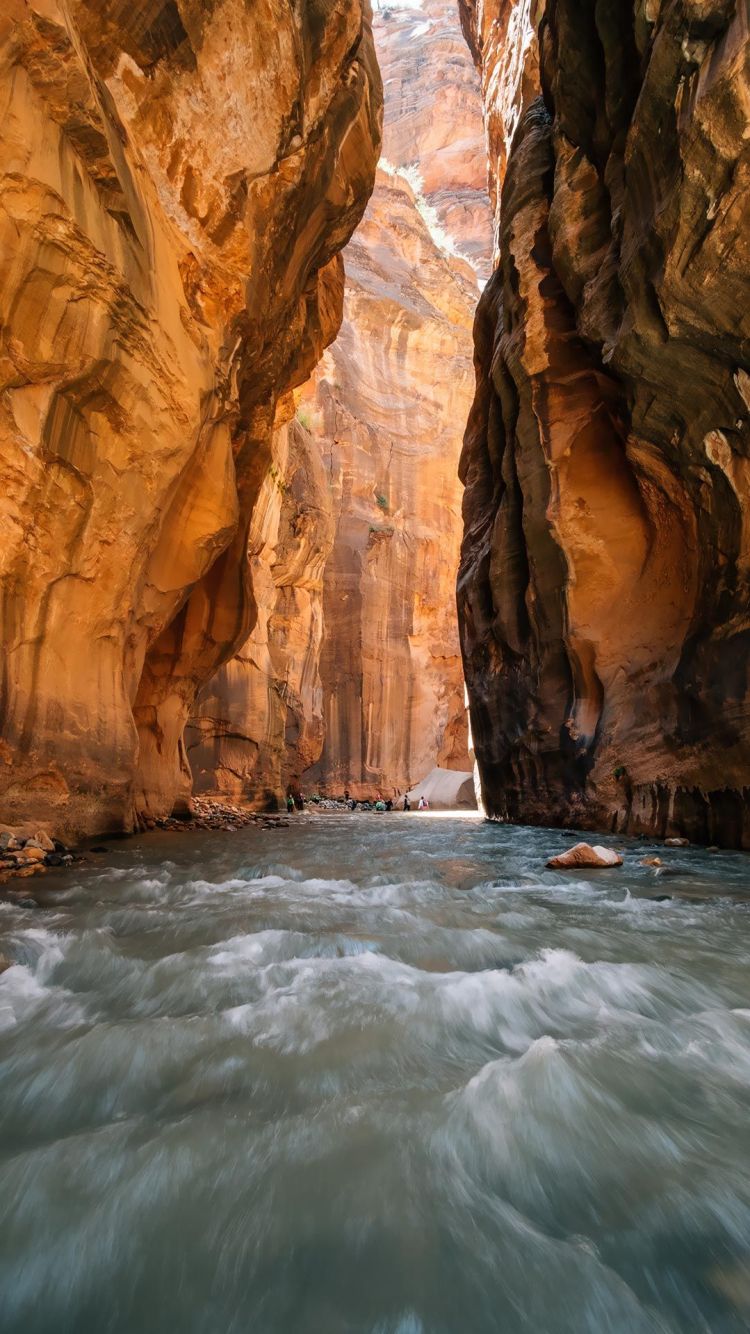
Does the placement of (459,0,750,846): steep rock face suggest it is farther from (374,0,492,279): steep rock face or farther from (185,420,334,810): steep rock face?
(374,0,492,279): steep rock face

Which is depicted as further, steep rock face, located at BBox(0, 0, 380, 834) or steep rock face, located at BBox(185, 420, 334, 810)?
steep rock face, located at BBox(185, 420, 334, 810)

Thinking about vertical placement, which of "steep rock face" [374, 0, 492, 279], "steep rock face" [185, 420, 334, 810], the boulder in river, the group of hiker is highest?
"steep rock face" [374, 0, 492, 279]

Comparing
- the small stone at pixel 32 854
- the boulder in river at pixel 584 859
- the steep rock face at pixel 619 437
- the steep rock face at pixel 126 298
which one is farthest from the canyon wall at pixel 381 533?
the boulder in river at pixel 584 859

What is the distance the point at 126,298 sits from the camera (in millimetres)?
6160

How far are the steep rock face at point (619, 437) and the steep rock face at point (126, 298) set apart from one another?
3.59 metres

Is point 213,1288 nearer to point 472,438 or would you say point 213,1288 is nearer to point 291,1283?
point 291,1283

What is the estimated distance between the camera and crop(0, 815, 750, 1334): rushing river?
109 centimetres

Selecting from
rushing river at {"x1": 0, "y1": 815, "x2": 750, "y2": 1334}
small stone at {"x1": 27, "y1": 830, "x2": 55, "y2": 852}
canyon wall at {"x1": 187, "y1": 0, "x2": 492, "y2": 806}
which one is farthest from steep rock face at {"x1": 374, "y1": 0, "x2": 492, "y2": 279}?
rushing river at {"x1": 0, "y1": 815, "x2": 750, "y2": 1334}

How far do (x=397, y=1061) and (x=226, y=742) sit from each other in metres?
15.2

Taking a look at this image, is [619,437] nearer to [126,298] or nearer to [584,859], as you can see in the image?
[584,859]

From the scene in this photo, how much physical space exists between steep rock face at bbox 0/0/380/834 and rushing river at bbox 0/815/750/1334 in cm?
382

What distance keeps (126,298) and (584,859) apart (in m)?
6.89

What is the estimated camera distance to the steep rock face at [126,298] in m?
5.40

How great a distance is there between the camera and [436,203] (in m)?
62.4
